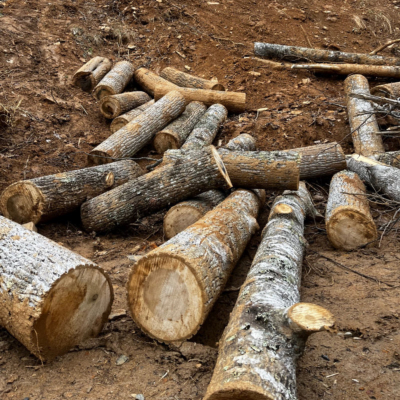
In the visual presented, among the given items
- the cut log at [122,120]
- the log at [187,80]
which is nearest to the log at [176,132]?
the cut log at [122,120]

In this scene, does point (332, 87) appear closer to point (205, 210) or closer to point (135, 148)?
point (135, 148)

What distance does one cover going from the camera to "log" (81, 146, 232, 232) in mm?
4965

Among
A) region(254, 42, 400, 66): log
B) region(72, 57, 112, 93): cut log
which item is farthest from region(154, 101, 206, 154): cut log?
region(254, 42, 400, 66): log

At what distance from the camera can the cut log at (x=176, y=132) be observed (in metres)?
7.21

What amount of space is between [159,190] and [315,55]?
6.58m

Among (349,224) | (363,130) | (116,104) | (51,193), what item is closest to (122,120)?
(116,104)

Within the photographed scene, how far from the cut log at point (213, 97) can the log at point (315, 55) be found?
217cm

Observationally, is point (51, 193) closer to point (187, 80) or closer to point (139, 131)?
point (139, 131)

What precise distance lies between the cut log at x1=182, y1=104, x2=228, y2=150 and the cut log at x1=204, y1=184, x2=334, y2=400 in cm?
392

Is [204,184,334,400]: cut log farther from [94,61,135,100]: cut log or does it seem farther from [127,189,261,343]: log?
[94,61,135,100]: cut log

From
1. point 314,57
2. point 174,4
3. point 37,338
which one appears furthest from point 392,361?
point 174,4

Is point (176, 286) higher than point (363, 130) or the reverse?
higher

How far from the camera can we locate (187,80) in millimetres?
9148

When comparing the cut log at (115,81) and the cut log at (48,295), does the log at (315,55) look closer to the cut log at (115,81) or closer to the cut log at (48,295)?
the cut log at (115,81)
